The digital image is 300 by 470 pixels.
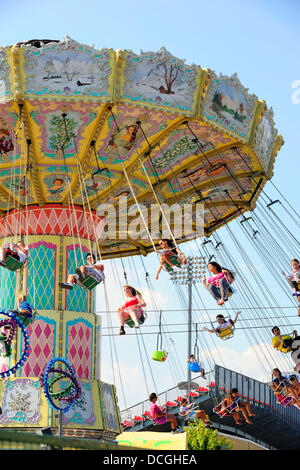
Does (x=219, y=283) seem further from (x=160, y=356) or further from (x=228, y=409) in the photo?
(x=228, y=409)

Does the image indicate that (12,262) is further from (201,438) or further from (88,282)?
(201,438)

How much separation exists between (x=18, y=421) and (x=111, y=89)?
7.11 metres

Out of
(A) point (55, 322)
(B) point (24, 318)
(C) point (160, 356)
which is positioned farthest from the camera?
(A) point (55, 322)

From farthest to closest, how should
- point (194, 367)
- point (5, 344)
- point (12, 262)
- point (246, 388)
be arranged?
point (246, 388)
point (194, 367)
point (5, 344)
point (12, 262)

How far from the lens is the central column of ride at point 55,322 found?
51.0 ft

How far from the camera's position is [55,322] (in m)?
16.5

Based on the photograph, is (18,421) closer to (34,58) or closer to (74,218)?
(74,218)

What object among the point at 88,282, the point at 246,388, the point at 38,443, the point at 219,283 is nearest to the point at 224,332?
the point at 219,283

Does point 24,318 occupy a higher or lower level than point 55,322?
lower

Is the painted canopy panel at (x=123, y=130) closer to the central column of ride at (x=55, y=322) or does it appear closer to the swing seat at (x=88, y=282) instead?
the central column of ride at (x=55, y=322)

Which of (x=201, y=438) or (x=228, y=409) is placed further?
(x=201, y=438)

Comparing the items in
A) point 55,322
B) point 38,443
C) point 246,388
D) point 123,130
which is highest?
point 246,388
